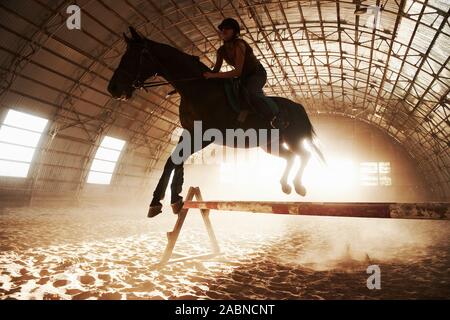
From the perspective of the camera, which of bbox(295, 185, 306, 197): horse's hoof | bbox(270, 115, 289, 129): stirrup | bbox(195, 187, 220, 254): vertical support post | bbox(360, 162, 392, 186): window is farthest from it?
bbox(360, 162, 392, 186): window

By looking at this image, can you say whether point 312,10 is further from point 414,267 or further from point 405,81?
point 414,267

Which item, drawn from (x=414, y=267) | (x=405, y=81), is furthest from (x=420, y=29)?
(x=414, y=267)

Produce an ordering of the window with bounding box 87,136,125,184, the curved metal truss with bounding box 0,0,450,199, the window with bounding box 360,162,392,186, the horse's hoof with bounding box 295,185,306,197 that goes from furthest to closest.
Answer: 1. the window with bounding box 360,162,392,186
2. the window with bounding box 87,136,125,184
3. the curved metal truss with bounding box 0,0,450,199
4. the horse's hoof with bounding box 295,185,306,197

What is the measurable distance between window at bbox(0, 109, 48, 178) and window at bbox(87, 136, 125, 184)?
4.60 meters

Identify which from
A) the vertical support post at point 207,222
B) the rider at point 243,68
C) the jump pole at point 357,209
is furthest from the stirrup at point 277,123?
the vertical support post at point 207,222

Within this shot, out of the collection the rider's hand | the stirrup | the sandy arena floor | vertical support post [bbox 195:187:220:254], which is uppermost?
the rider's hand

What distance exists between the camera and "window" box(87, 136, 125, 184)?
20625 millimetres

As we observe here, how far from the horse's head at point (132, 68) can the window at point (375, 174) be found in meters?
29.0

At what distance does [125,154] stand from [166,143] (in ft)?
15.4

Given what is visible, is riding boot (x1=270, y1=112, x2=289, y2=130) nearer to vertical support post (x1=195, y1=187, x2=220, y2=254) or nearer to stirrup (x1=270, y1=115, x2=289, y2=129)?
stirrup (x1=270, y1=115, x2=289, y2=129)

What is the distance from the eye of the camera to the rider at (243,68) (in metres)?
3.91

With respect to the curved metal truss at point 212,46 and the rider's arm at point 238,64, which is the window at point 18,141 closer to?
the curved metal truss at point 212,46

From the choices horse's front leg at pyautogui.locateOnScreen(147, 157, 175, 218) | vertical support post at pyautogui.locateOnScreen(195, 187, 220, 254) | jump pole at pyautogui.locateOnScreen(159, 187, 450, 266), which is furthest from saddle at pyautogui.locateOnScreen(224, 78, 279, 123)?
vertical support post at pyautogui.locateOnScreen(195, 187, 220, 254)

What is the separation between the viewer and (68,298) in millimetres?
3475
